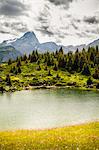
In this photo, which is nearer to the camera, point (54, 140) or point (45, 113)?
point (54, 140)

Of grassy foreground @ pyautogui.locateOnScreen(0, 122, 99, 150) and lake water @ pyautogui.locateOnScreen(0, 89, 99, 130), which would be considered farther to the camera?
lake water @ pyautogui.locateOnScreen(0, 89, 99, 130)

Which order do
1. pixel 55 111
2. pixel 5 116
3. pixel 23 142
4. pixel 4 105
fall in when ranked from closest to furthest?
pixel 23 142 < pixel 5 116 < pixel 55 111 < pixel 4 105

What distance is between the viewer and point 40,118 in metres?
119

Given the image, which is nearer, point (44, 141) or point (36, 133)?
point (44, 141)

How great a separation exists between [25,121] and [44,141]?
281 feet

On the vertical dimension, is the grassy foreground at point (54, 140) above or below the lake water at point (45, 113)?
above

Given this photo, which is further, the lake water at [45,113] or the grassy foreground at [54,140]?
the lake water at [45,113]

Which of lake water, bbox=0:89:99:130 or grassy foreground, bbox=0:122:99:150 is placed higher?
grassy foreground, bbox=0:122:99:150

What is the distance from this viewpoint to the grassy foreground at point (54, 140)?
2655 cm

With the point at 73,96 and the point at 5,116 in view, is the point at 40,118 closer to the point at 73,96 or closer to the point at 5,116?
the point at 5,116

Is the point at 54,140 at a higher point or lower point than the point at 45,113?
higher

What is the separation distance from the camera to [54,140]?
93.4ft

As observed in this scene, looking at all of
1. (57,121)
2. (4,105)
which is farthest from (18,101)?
(57,121)

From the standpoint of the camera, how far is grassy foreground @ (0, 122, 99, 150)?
2655 cm
